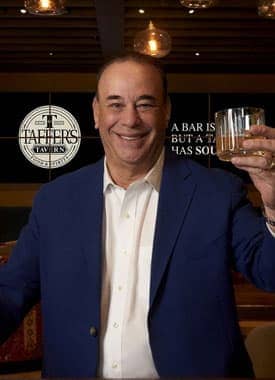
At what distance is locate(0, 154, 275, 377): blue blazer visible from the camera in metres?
1.68

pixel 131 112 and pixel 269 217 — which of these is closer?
pixel 269 217

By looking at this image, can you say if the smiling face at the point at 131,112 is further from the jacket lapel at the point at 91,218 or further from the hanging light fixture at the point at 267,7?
the hanging light fixture at the point at 267,7

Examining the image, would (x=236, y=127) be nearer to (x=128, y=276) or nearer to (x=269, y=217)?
(x=269, y=217)

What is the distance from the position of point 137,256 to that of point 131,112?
39 cm

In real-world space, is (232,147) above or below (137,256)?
above

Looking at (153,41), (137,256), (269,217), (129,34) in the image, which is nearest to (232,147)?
(269,217)

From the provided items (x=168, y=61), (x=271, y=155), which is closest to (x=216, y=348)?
(x=271, y=155)

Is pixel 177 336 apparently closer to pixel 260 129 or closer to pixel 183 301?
pixel 183 301

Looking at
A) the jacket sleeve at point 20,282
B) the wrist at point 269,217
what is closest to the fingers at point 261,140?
the wrist at point 269,217

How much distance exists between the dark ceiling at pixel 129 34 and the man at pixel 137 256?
375cm

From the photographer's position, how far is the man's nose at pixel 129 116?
176 centimetres

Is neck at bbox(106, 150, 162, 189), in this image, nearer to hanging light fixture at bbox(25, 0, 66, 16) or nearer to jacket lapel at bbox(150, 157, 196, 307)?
jacket lapel at bbox(150, 157, 196, 307)

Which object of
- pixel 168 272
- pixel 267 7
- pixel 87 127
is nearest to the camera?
pixel 168 272

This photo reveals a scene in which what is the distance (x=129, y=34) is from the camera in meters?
6.57
